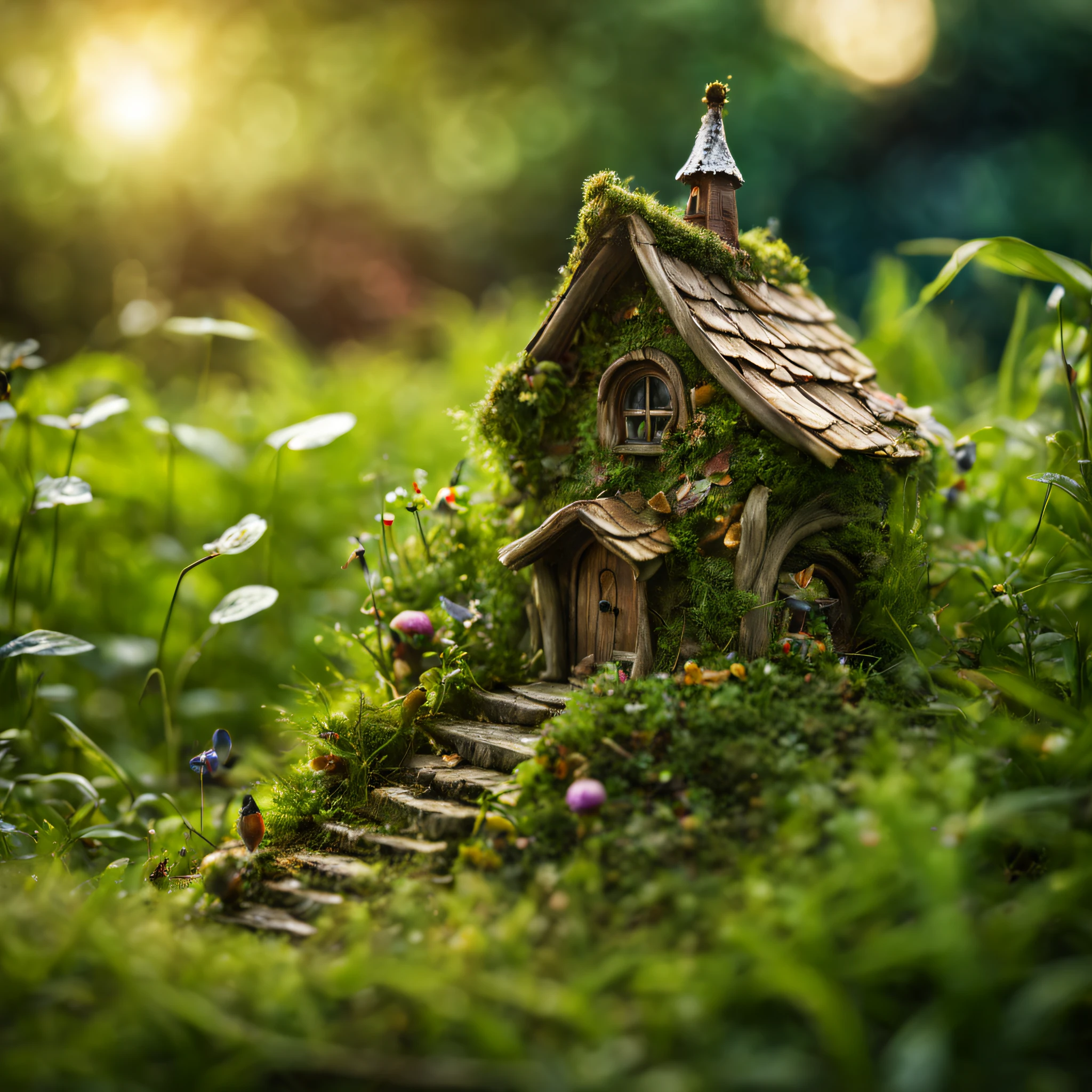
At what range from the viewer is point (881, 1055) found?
69.5 inches

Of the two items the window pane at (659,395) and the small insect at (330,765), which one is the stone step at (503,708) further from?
the window pane at (659,395)

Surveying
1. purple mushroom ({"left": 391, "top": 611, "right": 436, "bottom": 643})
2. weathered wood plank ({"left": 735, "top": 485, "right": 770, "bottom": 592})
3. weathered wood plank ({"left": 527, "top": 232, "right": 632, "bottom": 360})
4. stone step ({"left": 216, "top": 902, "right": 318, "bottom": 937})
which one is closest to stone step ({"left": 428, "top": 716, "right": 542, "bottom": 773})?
purple mushroom ({"left": 391, "top": 611, "right": 436, "bottom": 643})

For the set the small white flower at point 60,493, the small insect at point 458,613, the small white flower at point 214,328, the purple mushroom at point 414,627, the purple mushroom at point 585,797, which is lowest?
the purple mushroom at point 585,797

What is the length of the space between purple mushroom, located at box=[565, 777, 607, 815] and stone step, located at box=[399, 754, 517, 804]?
0.30 metres

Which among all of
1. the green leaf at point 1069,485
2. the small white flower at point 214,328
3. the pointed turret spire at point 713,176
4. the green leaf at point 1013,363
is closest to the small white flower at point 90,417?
the small white flower at point 214,328

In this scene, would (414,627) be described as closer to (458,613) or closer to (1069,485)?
(458,613)

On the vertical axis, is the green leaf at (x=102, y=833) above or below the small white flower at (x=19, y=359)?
below

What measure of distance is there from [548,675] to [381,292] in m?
8.50

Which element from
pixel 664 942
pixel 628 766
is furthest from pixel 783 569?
pixel 664 942

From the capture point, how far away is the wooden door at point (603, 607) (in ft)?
10.9

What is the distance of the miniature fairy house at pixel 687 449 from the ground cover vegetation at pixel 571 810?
56 mm

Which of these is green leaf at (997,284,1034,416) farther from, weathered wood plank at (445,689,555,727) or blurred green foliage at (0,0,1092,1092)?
weathered wood plank at (445,689,555,727)

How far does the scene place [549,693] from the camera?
3.34m

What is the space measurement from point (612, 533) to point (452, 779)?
1.07 meters
